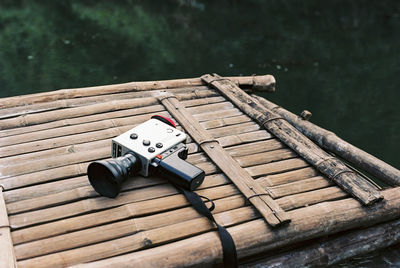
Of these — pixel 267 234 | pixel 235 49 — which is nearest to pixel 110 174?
pixel 267 234

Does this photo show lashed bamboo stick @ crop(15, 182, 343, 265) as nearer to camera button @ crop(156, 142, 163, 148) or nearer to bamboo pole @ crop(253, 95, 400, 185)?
camera button @ crop(156, 142, 163, 148)

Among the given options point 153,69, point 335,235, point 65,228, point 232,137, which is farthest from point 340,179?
point 153,69

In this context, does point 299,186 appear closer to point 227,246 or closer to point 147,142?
point 227,246

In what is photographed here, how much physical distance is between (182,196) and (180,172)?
0.16m

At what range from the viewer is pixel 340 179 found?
114 inches

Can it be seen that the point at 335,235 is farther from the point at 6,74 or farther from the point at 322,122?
the point at 6,74

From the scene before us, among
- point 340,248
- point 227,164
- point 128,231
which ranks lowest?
point 340,248

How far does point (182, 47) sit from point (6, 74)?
3.56 meters

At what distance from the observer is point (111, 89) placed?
12.8 ft

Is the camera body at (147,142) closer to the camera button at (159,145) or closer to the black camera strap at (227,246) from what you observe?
the camera button at (159,145)

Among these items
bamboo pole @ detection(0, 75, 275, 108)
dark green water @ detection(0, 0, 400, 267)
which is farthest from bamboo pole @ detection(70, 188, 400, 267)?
dark green water @ detection(0, 0, 400, 267)

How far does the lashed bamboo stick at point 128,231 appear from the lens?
2.22 metres

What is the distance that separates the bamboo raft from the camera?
90.2 inches

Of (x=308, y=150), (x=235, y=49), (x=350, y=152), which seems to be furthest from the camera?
(x=235, y=49)
